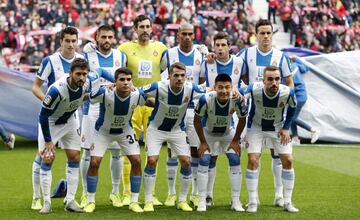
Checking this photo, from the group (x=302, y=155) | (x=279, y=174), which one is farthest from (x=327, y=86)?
(x=279, y=174)

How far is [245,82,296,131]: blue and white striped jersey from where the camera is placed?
12078 millimetres

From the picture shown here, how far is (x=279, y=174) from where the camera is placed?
504 inches

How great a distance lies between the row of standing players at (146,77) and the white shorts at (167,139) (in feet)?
0.22

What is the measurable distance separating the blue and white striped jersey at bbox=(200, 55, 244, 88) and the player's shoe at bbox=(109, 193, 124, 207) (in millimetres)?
1883

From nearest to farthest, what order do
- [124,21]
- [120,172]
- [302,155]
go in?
Result: [120,172] → [302,155] → [124,21]

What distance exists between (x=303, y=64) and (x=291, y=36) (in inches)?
502

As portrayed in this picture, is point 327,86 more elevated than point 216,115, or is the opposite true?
point 216,115

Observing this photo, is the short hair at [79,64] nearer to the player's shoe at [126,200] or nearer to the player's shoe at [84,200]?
the player's shoe at [84,200]

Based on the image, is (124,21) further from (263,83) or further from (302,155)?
(263,83)

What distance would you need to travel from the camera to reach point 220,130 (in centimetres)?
1234

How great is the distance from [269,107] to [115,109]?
6.18 ft

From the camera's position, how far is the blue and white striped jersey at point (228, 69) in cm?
1271

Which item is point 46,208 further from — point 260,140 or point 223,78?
point 260,140

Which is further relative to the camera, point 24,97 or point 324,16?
point 324,16
